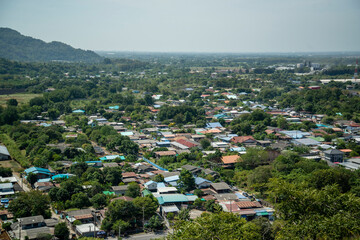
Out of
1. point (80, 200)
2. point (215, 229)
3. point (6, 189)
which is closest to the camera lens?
point (215, 229)

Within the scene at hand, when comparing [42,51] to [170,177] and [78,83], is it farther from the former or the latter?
[170,177]

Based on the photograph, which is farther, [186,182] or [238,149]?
[238,149]

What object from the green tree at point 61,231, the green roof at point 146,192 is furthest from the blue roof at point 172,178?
the green tree at point 61,231

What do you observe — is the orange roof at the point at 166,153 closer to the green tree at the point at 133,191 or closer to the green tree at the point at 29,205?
the green tree at the point at 133,191

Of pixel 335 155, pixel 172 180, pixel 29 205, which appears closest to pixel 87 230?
pixel 29 205

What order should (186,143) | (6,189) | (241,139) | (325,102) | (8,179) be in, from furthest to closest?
(325,102), (241,139), (186,143), (8,179), (6,189)

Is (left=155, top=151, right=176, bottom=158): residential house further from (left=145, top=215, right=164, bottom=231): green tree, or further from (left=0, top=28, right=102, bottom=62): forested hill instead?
(left=0, top=28, right=102, bottom=62): forested hill

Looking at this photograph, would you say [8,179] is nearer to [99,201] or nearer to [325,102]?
[99,201]

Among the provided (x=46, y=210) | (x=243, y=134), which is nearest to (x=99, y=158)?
(x=46, y=210)
